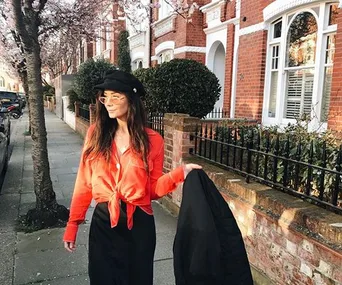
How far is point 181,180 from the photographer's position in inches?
90.3

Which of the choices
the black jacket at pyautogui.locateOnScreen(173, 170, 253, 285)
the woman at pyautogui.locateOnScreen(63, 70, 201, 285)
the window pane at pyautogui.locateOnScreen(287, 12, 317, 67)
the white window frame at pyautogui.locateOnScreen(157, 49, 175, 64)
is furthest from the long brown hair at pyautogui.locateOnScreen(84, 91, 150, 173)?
the white window frame at pyautogui.locateOnScreen(157, 49, 175, 64)

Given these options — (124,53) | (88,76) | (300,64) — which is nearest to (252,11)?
(300,64)

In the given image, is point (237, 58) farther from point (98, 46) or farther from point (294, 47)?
point (98, 46)

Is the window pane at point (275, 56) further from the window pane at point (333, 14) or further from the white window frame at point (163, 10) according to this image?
the white window frame at point (163, 10)

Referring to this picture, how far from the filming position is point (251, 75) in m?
8.58

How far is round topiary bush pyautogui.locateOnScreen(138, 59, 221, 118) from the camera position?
23.6ft

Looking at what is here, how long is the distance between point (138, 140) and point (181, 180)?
0.39 meters

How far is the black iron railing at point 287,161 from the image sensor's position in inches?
115

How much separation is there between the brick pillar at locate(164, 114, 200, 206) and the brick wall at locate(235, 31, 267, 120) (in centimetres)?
352

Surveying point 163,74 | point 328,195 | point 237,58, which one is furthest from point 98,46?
point 328,195

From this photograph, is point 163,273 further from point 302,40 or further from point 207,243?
point 302,40

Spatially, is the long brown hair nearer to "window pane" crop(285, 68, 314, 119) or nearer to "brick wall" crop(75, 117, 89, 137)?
"window pane" crop(285, 68, 314, 119)

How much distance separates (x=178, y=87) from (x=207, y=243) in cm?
558

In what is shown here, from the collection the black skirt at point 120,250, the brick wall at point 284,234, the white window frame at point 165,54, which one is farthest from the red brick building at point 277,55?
the black skirt at point 120,250
